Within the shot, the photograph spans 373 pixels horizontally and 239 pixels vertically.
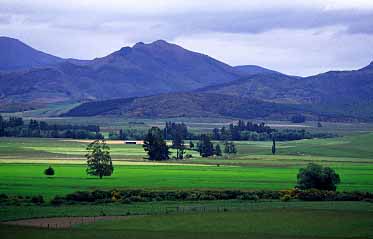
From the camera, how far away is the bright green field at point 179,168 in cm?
→ 9575

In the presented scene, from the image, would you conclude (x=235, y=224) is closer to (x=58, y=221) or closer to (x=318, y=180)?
(x=58, y=221)

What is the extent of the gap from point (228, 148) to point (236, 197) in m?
83.3

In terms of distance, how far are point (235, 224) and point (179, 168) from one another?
199 feet

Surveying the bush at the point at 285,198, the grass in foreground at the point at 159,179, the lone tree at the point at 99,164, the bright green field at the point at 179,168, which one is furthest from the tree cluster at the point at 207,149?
the bush at the point at 285,198

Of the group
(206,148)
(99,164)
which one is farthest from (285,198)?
(206,148)

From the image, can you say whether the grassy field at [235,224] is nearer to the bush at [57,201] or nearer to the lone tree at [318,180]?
the bush at [57,201]

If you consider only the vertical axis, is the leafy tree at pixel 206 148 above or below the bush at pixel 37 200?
above

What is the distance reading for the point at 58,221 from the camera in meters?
66.7

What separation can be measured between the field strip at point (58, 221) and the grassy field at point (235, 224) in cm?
134

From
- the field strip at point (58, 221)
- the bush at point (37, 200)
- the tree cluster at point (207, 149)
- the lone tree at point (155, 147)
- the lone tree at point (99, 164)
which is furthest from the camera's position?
the tree cluster at point (207, 149)

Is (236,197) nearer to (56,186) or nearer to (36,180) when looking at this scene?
(56,186)

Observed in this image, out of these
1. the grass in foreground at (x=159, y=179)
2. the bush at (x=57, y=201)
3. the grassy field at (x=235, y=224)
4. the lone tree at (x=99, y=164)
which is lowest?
the grassy field at (x=235, y=224)

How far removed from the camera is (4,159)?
136 m

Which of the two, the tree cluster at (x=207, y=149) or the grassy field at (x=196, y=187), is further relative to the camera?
the tree cluster at (x=207, y=149)
